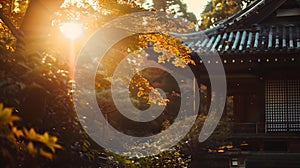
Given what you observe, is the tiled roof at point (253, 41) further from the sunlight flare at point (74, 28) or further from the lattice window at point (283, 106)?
the sunlight flare at point (74, 28)

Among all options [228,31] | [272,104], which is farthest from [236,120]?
[228,31]

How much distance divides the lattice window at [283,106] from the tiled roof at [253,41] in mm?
1128

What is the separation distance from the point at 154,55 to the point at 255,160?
148 inches

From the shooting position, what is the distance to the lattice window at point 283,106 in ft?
41.2

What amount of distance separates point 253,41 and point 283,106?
6.18 feet

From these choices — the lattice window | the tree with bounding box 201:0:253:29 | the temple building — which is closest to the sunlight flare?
the temple building

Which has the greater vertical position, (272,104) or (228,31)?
(228,31)

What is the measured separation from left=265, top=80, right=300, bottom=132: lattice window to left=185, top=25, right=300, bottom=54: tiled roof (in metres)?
1.13

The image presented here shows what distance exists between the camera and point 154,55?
12.9 meters

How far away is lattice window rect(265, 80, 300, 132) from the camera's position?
12.6 meters

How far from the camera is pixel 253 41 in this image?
1287 cm

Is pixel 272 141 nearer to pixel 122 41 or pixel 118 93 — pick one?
pixel 122 41

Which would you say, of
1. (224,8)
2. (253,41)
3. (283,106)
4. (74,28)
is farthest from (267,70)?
(224,8)

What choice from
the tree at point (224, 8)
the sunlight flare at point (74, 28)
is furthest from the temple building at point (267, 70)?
the tree at point (224, 8)
